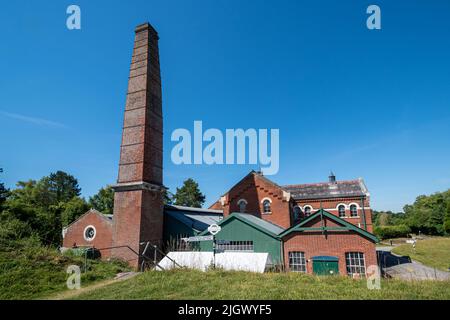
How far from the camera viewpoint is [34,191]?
161ft

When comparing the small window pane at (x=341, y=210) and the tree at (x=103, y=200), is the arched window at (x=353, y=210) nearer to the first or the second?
the small window pane at (x=341, y=210)

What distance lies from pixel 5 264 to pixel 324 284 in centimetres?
1292

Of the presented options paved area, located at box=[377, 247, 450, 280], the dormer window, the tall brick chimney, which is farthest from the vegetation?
the tall brick chimney

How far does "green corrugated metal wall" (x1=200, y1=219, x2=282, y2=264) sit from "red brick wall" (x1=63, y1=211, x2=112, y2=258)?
8346mm

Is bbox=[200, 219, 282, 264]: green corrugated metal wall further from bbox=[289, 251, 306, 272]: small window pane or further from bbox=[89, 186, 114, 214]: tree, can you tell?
bbox=[89, 186, 114, 214]: tree

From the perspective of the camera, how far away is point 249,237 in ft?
61.3

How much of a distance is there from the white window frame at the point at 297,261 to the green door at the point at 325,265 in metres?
0.73

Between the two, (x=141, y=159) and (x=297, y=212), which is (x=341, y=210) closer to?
(x=297, y=212)

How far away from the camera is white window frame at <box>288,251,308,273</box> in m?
17.2

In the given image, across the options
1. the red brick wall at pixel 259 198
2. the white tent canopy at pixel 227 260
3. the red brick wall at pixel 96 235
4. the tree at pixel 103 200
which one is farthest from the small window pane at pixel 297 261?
the tree at pixel 103 200

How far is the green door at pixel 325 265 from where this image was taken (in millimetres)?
16078
